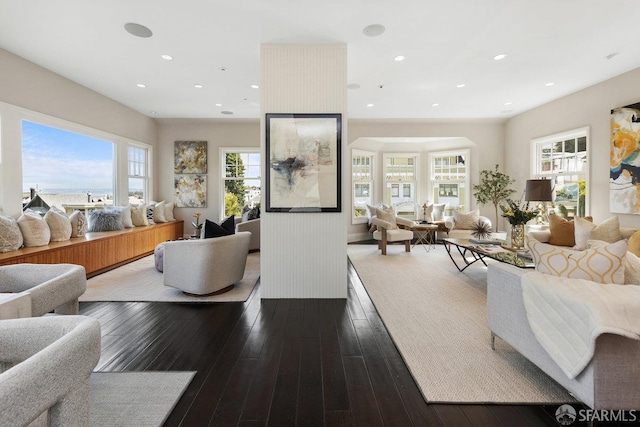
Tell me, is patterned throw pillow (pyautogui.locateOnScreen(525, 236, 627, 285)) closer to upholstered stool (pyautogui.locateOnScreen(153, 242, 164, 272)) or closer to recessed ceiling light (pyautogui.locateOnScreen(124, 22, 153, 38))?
recessed ceiling light (pyautogui.locateOnScreen(124, 22, 153, 38))

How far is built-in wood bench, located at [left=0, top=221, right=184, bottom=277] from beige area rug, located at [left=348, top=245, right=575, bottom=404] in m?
3.96

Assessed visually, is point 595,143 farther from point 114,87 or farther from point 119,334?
point 114,87

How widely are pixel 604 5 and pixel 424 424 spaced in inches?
157

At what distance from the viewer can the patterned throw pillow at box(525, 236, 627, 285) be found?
5.68 feet

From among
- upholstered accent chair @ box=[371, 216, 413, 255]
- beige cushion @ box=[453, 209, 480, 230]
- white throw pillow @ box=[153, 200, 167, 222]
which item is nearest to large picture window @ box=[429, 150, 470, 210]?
beige cushion @ box=[453, 209, 480, 230]

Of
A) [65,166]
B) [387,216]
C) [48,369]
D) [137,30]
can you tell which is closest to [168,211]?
[65,166]

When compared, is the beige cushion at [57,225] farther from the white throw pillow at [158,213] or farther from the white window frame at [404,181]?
the white window frame at [404,181]

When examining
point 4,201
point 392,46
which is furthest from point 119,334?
point 392,46

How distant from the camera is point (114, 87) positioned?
511 centimetres

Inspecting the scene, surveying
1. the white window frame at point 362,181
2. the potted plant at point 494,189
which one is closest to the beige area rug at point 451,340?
the potted plant at point 494,189

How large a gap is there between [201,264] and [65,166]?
3625 millimetres

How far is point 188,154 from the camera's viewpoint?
729cm

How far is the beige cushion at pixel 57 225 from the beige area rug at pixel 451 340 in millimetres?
4304

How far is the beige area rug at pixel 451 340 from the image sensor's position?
183 cm
